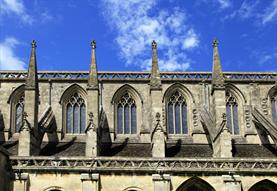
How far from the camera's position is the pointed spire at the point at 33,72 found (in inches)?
1193

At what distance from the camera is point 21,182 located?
26.7 metres

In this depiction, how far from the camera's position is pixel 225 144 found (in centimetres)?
2845

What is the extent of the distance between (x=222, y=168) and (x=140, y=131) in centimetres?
704

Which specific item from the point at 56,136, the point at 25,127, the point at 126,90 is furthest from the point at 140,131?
the point at 25,127

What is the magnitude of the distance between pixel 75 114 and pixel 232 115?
1027 centimetres

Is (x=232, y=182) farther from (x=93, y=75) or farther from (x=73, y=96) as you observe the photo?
(x=73, y=96)

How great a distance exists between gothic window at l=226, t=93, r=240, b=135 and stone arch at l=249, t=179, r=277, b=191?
20.8 feet

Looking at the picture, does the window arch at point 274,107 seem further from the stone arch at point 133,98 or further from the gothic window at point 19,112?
the gothic window at point 19,112

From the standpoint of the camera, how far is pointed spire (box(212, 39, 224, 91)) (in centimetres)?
3094

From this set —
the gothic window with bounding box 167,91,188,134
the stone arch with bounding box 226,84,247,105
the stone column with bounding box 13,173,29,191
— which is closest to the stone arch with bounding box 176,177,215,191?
the gothic window with bounding box 167,91,188,134

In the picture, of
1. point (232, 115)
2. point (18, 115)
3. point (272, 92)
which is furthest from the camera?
point (272, 92)

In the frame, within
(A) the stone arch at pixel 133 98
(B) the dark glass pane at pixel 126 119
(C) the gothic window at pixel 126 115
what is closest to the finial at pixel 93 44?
(A) the stone arch at pixel 133 98

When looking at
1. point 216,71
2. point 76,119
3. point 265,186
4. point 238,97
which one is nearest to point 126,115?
point 76,119

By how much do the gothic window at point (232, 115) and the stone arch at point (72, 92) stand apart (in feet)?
31.0
